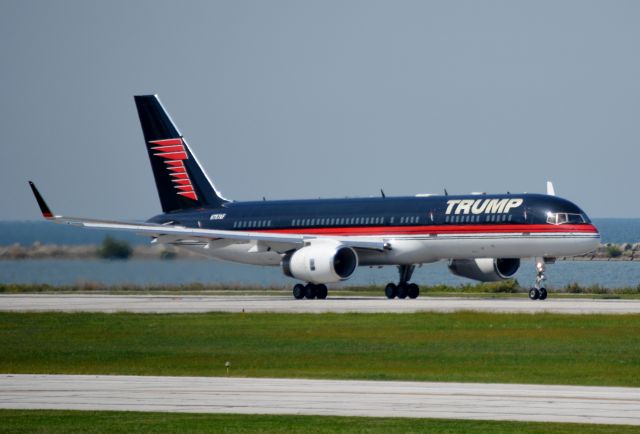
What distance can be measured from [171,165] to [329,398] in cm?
A: 4390

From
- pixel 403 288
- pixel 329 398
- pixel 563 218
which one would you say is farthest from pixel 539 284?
pixel 329 398

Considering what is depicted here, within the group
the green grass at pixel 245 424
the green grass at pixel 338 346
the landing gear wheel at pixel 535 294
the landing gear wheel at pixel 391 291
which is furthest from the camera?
the landing gear wheel at pixel 391 291

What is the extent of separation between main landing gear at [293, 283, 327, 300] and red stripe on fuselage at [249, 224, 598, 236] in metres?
2.85

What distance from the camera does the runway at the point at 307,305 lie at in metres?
48.2

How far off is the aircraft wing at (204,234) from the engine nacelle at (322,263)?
0.63 meters

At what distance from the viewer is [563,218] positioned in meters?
53.9

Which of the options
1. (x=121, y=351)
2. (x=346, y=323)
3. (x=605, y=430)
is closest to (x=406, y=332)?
(x=346, y=323)

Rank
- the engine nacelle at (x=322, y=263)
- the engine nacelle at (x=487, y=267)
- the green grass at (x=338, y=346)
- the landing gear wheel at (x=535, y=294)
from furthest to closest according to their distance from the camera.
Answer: the engine nacelle at (x=487, y=267)
the engine nacelle at (x=322, y=263)
the landing gear wheel at (x=535, y=294)
the green grass at (x=338, y=346)

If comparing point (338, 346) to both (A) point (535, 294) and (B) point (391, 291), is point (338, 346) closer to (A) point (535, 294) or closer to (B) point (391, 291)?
(A) point (535, 294)

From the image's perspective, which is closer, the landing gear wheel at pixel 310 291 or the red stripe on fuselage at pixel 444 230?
the red stripe on fuselage at pixel 444 230

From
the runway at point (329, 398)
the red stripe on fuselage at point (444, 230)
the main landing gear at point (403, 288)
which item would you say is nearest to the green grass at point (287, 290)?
the main landing gear at point (403, 288)

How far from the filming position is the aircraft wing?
190 feet

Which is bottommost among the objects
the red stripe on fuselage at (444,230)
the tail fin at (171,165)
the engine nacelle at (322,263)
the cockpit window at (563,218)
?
the engine nacelle at (322,263)

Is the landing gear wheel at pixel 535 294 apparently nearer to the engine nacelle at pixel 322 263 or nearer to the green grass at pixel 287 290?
the green grass at pixel 287 290
